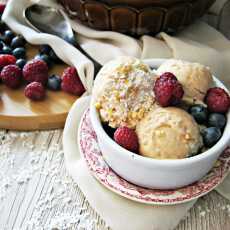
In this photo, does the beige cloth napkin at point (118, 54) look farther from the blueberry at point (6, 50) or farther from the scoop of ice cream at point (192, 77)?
the scoop of ice cream at point (192, 77)

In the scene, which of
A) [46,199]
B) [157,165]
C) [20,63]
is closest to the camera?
[157,165]

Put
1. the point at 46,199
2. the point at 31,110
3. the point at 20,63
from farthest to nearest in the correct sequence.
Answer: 1. the point at 20,63
2. the point at 31,110
3. the point at 46,199

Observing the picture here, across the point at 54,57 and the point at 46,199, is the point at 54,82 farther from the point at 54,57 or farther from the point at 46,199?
the point at 46,199

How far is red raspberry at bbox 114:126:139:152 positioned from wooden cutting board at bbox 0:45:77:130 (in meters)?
0.27

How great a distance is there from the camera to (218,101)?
0.84 metres

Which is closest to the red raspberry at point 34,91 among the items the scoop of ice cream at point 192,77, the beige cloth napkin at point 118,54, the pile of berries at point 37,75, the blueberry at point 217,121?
the pile of berries at point 37,75

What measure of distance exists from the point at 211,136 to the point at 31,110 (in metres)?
0.45

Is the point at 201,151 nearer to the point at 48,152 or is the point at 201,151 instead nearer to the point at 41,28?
the point at 48,152

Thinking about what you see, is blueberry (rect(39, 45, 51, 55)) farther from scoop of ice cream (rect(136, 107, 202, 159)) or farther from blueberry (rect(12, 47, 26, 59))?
scoop of ice cream (rect(136, 107, 202, 159))

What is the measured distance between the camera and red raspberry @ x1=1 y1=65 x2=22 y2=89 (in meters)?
1.09

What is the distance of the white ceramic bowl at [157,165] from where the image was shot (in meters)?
0.76

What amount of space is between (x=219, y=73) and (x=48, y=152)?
463 millimetres

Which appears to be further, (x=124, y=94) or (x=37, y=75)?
(x=37, y=75)

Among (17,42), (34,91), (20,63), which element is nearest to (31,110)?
(34,91)
